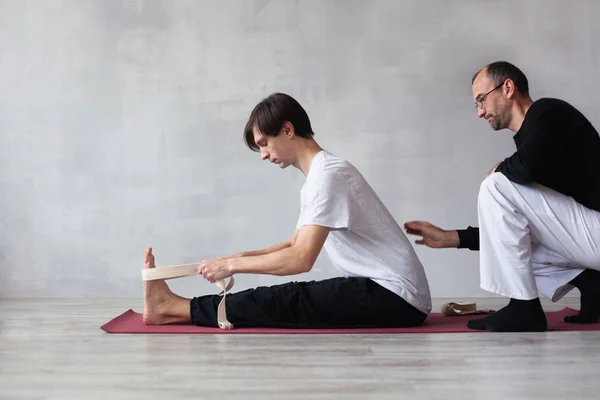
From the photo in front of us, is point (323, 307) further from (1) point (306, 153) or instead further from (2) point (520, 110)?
(2) point (520, 110)

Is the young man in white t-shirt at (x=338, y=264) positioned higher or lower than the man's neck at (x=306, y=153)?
lower

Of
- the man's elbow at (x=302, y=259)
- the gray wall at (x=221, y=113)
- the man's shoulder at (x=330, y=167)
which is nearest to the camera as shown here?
the man's elbow at (x=302, y=259)

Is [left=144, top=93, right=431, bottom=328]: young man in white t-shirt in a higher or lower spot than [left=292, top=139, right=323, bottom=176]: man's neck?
lower

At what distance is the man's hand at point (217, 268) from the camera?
2590 mm

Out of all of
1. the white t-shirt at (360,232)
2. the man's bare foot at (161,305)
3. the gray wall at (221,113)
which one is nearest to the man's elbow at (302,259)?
the white t-shirt at (360,232)

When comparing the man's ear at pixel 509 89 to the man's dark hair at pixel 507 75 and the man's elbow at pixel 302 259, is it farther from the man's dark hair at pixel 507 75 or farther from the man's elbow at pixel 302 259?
the man's elbow at pixel 302 259

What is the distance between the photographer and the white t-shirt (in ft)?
8.39

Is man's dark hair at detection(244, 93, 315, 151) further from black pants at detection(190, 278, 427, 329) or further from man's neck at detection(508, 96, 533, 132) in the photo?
man's neck at detection(508, 96, 533, 132)

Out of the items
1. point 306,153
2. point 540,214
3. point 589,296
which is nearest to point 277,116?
point 306,153

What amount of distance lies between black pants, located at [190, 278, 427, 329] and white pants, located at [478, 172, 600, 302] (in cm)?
35

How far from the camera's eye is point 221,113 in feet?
14.7

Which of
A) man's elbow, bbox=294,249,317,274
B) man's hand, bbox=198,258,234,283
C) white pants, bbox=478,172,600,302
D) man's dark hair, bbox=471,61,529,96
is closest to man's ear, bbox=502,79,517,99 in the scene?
man's dark hair, bbox=471,61,529,96

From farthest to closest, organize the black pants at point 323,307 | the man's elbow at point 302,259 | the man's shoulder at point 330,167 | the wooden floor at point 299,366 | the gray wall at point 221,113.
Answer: the gray wall at point 221,113, the black pants at point 323,307, the man's shoulder at point 330,167, the man's elbow at point 302,259, the wooden floor at point 299,366

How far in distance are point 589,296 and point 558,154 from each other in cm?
58
